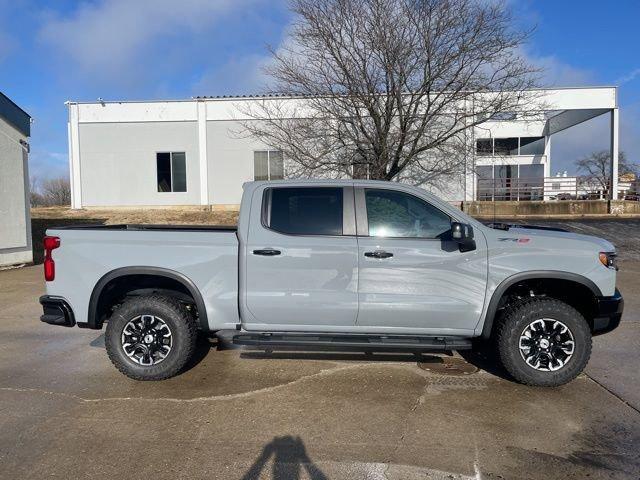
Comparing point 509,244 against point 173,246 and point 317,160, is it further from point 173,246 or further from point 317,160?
point 317,160

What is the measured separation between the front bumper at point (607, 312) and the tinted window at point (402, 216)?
1.55 meters

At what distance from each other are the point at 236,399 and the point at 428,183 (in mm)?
17982

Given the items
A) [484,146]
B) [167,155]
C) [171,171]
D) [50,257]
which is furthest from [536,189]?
[50,257]

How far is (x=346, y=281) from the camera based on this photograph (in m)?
4.62

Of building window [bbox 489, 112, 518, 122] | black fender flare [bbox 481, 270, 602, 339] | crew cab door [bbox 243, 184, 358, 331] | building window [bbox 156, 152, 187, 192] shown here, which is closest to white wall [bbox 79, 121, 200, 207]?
building window [bbox 156, 152, 187, 192]

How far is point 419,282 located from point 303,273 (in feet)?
3.50

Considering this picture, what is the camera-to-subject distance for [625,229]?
17.3m

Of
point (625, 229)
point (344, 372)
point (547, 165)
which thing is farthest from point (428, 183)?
point (344, 372)

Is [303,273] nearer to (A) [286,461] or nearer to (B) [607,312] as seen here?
(A) [286,461]

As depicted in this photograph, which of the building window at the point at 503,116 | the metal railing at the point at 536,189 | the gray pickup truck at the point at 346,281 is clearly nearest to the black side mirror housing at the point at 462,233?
the gray pickup truck at the point at 346,281

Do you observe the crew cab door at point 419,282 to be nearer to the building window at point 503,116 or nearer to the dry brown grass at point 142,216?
the building window at point 503,116

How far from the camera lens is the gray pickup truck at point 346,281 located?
4.59 meters

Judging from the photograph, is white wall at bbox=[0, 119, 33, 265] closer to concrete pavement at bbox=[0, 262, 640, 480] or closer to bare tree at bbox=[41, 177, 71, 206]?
concrete pavement at bbox=[0, 262, 640, 480]

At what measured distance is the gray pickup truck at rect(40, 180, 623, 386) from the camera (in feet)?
15.0
